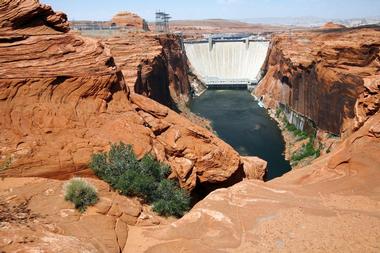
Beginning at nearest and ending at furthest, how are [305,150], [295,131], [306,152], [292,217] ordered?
1. [292,217]
2. [306,152]
3. [305,150]
4. [295,131]

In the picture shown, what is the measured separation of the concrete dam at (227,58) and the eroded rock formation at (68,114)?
67061mm

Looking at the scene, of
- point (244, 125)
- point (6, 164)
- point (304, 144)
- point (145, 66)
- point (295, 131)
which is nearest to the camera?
point (6, 164)

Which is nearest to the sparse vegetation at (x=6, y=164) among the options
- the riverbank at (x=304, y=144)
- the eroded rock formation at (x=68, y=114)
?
the eroded rock formation at (x=68, y=114)

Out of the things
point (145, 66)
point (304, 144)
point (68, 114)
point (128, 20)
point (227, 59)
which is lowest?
point (304, 144)

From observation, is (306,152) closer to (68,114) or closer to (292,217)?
(68,114)

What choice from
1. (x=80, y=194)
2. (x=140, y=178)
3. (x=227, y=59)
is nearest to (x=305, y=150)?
(x=140, y=178)

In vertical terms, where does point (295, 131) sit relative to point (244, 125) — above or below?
above

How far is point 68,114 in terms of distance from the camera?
18.3 meters

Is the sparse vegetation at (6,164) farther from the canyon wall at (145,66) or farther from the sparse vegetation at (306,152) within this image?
the sparse vegetation at (306,152)

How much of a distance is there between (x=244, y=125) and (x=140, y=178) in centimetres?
4352

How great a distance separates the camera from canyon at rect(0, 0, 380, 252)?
11.8m

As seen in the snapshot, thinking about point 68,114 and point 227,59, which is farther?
point 227,59

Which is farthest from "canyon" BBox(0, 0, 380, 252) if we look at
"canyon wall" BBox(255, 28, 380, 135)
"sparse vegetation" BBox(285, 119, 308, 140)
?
"sparse vegetation" BBox(285, 119, 308, 140)

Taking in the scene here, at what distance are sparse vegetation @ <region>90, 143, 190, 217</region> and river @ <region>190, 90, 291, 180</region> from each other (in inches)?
825
